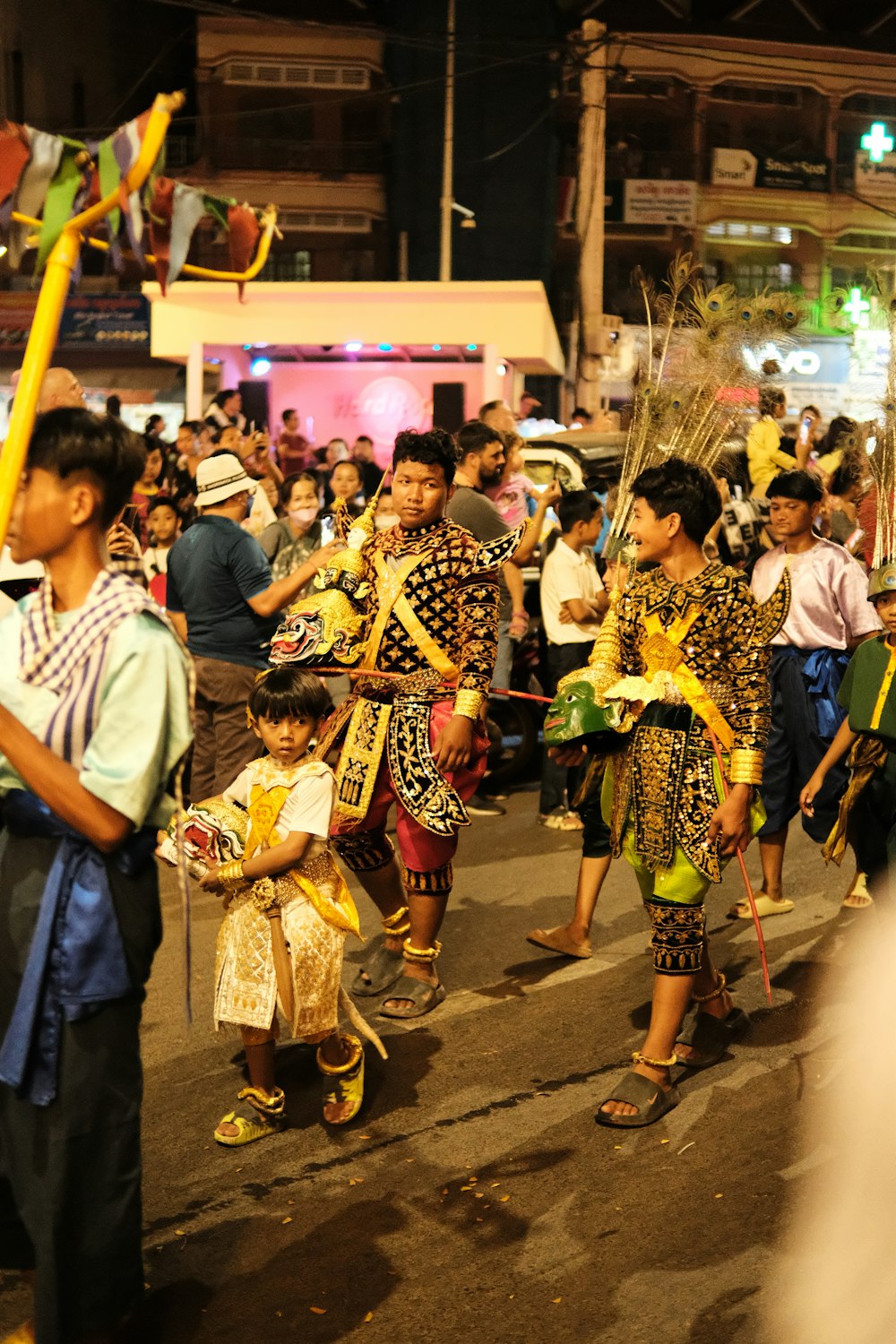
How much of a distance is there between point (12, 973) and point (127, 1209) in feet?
1.78

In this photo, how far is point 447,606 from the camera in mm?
5441

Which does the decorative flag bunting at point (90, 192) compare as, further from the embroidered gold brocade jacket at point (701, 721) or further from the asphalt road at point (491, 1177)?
the asphalt road at point (491, 1177)

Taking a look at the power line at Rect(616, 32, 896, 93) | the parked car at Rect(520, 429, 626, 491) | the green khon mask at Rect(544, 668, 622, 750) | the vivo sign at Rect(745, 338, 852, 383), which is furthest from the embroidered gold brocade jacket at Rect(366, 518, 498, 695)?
the power line at Rect(616, 32, 896, 93)

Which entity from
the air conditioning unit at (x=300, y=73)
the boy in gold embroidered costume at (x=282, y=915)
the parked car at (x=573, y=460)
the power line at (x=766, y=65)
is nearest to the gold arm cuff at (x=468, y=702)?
the boy in gold embroidered costume at (x=282, y=915)

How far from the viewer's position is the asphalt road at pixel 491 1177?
11.7 feet

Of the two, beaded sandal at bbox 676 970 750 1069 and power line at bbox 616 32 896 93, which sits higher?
power line at bbox 616 32 896 93

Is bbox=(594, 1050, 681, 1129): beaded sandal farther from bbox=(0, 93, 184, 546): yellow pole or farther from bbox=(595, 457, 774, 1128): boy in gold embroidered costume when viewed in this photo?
bbox=(0, 93, 184, 546): yellow pole

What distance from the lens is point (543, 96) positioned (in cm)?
3134

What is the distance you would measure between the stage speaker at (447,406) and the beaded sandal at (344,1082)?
52.7ft

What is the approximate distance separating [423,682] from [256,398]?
1645 cm

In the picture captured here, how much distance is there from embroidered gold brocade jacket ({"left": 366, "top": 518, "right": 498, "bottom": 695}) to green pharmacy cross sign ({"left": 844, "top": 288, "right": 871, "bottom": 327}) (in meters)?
2.66

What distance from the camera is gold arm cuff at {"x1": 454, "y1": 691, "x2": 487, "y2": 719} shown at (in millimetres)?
5305

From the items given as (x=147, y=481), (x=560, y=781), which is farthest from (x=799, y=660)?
(x=147, y=481)

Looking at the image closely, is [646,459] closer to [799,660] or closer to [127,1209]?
[799,660]
